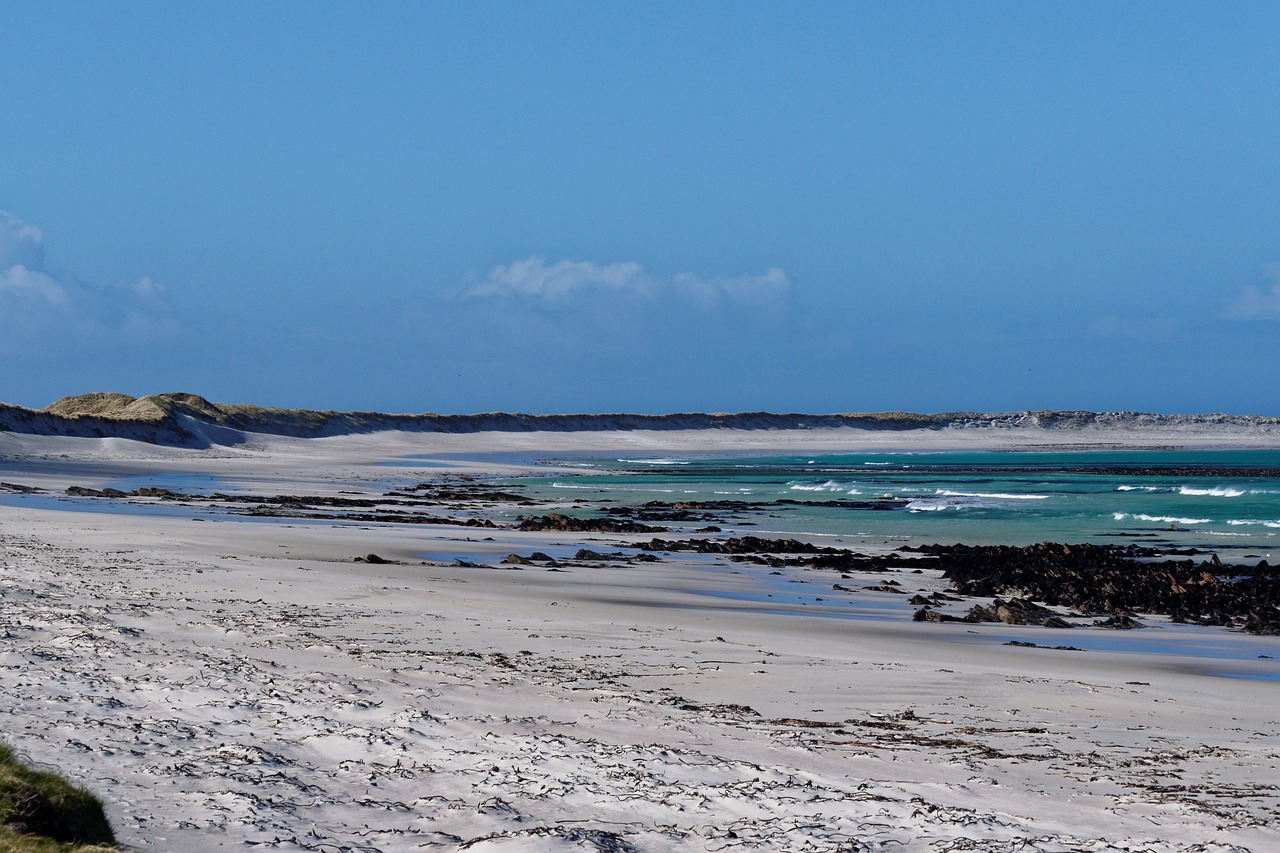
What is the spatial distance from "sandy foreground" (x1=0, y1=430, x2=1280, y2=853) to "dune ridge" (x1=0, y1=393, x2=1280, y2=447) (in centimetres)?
4491

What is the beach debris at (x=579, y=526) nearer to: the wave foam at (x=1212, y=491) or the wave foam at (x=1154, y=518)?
the wave foam at (x=1154, y=518)

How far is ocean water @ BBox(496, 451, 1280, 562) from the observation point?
2653cm

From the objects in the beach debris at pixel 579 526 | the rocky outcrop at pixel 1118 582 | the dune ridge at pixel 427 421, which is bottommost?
the rocky outcrop at pixel 1118 582

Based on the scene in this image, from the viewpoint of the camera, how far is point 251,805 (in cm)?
472

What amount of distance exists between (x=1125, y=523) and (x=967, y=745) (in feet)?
82.9

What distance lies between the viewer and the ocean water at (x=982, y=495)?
87.0ft

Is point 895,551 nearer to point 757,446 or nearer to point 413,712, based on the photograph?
point 413,712

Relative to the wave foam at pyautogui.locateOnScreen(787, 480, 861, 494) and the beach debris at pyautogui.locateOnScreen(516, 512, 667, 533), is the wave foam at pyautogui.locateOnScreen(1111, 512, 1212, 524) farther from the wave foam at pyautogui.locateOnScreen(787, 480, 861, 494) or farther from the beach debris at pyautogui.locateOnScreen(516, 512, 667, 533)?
the beach debris at pyautogui.locateOnScreen(516, 512, 667, 533)

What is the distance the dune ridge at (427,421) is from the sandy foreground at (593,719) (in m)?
44.9

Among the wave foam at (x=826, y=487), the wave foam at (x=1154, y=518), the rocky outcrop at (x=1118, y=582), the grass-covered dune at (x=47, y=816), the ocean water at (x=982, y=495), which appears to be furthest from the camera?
the wave foam at (x=826, y=487)

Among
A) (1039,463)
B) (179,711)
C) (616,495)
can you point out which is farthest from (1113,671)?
(1039,463)

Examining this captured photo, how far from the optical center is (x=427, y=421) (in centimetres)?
9144

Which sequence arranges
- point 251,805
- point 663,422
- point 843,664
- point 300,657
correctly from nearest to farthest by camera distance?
point 251,805 < point 300,657 < point 843,664 < point 663,422

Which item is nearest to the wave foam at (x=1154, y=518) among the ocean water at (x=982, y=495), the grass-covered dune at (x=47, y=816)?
the ocean water at (x=982, y=495)
